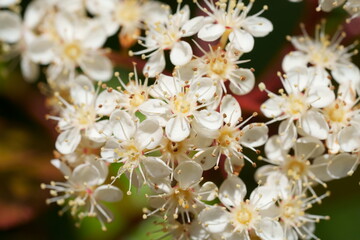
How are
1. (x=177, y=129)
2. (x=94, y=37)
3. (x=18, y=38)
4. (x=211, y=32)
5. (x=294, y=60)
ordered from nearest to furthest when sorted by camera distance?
(x=177, y=129), (x=211, y=32), (x=294, y=60), (x=94, y=37), (x=18, y=38)

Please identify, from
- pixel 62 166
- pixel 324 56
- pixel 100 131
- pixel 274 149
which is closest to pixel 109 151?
pixel 100 131

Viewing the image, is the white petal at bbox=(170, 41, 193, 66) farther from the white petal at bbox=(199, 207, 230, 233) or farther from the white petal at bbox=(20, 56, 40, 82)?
the white petal at bbox=(20, 56, 40, 82)

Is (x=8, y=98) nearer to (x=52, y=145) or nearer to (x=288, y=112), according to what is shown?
(x=52, y=145)

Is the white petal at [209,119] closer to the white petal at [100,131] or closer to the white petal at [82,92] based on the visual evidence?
the white petal at [100,131]

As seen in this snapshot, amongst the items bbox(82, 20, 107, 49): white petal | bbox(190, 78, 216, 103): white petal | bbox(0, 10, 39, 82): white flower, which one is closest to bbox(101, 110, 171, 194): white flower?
bbox(190, 78, 216, 103): white petal

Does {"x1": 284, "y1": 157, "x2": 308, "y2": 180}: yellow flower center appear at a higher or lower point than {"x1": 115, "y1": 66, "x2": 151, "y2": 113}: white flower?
lower

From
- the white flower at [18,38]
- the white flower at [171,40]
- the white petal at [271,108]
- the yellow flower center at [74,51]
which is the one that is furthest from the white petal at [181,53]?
the white flower at [18,38]

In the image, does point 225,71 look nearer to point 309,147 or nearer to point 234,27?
point 234,27
